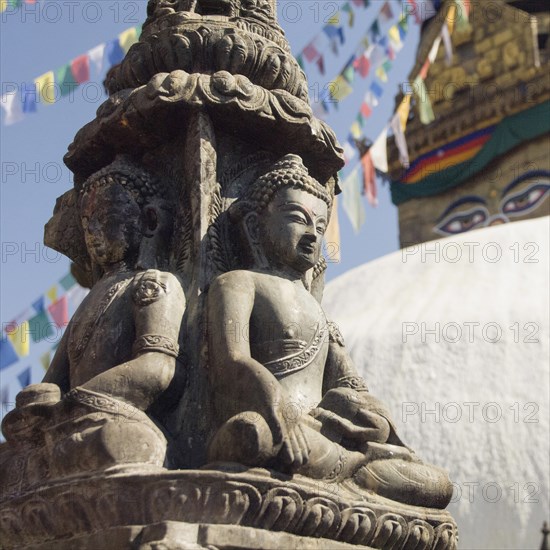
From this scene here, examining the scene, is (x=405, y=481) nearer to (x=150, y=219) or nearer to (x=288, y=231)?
(x=288, y=231)

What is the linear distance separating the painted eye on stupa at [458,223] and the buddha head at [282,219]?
2029cm

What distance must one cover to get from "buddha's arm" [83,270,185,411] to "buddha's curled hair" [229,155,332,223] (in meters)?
0.42

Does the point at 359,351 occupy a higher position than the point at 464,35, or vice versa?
the point at 464,35

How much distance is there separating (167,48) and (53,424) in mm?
1751

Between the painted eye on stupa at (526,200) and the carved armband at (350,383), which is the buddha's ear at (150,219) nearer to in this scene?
the carved armband at (350,383)

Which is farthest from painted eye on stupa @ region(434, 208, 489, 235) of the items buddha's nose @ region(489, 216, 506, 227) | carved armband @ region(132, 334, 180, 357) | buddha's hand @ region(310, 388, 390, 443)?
carved armband @ region(132, 334, 180, 357)

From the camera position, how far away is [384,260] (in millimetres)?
17016

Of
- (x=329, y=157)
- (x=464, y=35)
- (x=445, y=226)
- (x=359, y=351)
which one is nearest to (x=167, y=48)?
(x=329, y=157)

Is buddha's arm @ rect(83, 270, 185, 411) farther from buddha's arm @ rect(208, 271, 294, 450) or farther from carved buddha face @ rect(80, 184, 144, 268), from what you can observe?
carved buddha face @ rect(80, 184, 144, 268)

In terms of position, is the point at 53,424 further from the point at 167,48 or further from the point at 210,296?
the point at 167,48

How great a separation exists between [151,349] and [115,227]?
0.72 meters

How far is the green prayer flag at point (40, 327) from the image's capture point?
9.63 metres

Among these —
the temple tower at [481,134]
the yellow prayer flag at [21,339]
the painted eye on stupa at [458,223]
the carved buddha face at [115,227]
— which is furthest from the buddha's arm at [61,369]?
the painted eye on stupa at [458,223]

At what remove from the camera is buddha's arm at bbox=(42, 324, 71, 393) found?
4215 millimetres
